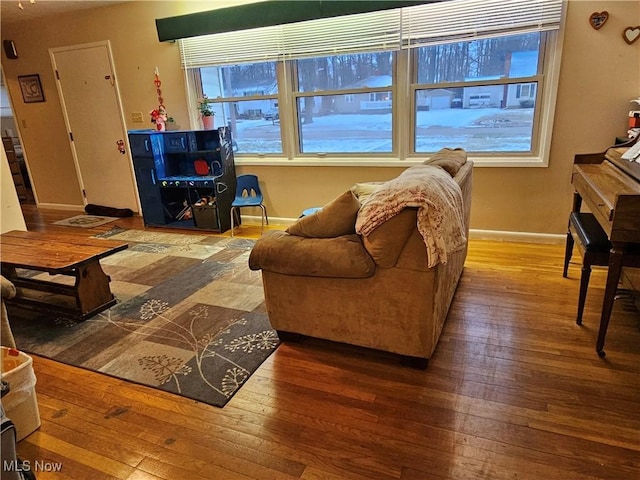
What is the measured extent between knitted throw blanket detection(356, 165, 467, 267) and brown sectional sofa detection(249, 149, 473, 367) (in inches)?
1.1

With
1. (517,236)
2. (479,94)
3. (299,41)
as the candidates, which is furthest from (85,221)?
(517,236)

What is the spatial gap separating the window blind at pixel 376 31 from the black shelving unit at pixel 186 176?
851 millimetres

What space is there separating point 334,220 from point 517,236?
2.49 m

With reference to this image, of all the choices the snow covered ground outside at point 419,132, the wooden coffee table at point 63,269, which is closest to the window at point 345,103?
the snow covered ground outside at point 419,132

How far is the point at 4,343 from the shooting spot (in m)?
1.95

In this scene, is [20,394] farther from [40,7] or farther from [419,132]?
[40,7]

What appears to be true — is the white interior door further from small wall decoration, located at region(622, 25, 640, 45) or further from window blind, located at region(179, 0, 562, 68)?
small wall decoration, located at region(622, 25, 640, 45)

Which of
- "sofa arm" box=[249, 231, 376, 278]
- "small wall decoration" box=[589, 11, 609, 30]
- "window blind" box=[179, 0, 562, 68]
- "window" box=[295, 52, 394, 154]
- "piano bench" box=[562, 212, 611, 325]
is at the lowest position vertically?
"piano bench" box=[562, 212, 611, 325]

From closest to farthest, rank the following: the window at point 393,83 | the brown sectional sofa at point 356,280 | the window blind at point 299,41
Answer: the brown sectional sofa at point 356,280 → the window at point 393,83 → the window blind at point 299,41

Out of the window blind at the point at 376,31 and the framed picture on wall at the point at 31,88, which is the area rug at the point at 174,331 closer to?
the window blind at the point at 376,31

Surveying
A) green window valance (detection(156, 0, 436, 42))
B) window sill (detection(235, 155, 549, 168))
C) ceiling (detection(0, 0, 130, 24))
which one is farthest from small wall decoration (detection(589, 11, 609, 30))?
ceiling (detection(0, 0, 130, 24))

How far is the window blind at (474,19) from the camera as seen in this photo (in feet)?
10.5

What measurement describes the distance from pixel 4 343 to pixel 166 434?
38.3 inches

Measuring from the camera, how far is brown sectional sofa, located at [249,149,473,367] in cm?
183
